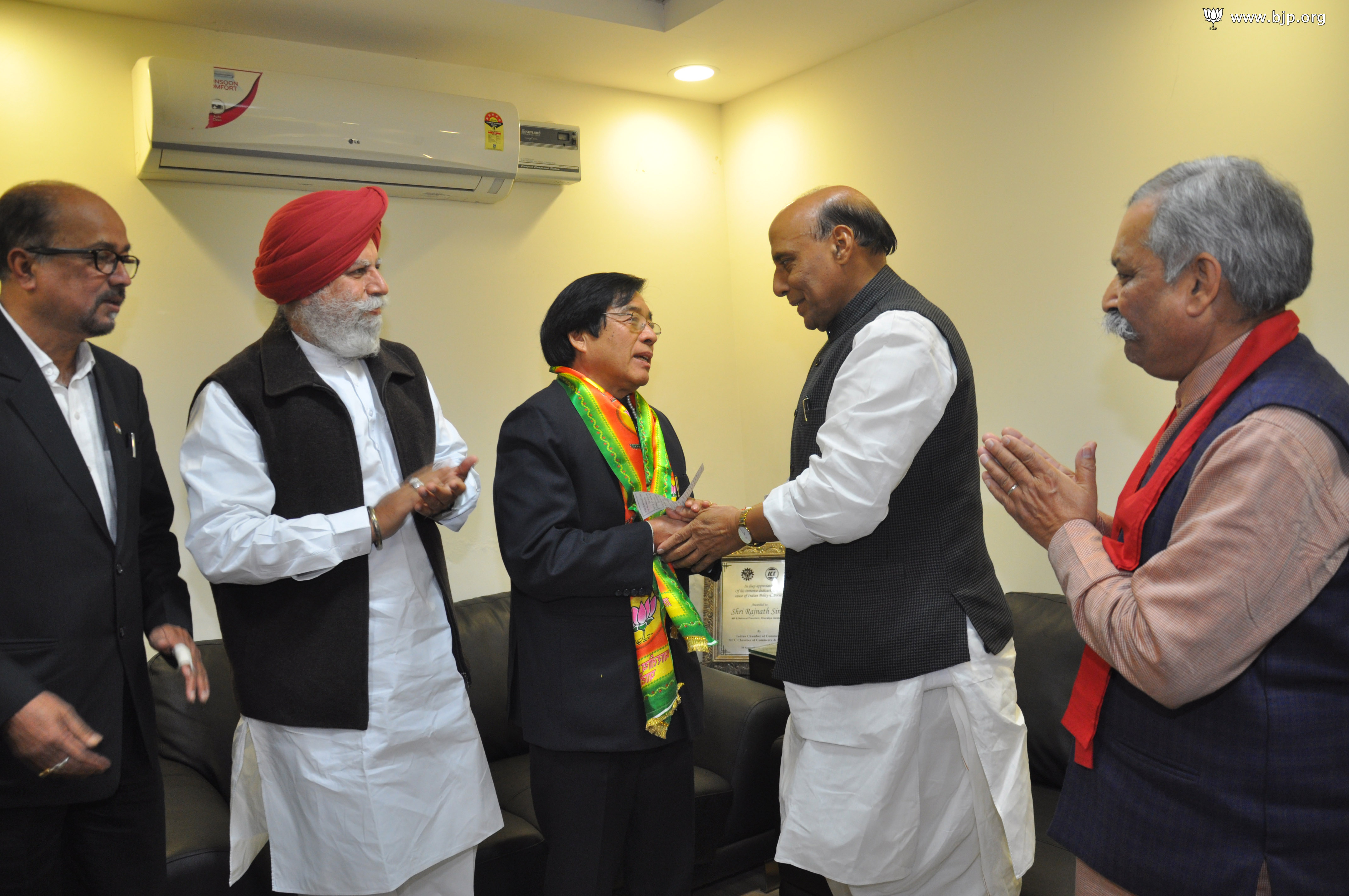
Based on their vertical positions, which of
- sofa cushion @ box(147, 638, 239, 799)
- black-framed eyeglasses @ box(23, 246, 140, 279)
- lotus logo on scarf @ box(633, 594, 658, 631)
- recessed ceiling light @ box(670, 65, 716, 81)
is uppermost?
recessed ceiling light @ box(670, 65, 716, 81)

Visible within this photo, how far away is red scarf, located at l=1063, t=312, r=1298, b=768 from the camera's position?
4.23ft

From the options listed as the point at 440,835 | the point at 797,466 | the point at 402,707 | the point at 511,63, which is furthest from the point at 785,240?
the point at 511,63

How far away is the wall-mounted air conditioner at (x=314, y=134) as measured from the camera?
2.93 metres

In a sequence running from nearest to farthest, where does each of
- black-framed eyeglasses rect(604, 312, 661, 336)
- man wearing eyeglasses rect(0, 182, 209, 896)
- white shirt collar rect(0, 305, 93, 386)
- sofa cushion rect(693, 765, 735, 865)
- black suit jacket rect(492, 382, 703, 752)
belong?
man wearing eyeglasses rect(0, 182, 209, 896), white shirt collar rect(0, 305, 93, 386), black suit jacket rect(492, 382, 703, 752), black-framed eyeglasses rect(604, 312, 661, 336), sofa cushion rect(693, 765, 735, 865)

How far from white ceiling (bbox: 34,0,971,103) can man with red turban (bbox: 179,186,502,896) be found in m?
1.41

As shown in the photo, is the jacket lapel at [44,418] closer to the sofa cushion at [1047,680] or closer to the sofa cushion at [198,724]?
the sofa cushion at [198,724]

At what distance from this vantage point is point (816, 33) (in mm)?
3596

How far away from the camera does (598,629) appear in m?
2.08

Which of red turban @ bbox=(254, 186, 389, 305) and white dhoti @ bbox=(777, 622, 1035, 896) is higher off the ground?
red turban @ bbox=(254, 186, 389, 305)

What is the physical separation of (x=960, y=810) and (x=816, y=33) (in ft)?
9.15

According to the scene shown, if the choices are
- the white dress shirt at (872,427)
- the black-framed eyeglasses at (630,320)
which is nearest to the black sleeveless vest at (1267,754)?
the white dress shirt at (872,427)

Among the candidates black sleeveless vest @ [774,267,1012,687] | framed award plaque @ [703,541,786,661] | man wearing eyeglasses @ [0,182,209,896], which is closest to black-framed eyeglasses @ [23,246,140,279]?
man wearing eyeglasses @ [0,182,209,896]

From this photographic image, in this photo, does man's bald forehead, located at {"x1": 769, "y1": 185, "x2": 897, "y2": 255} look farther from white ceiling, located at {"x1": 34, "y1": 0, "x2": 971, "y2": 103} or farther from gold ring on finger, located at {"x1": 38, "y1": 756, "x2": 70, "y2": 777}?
gold ring on finger, located at {"x1": 38, "y1": 756, "x2": 70, "y2": 777}

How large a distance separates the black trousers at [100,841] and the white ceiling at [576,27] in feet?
7.63
